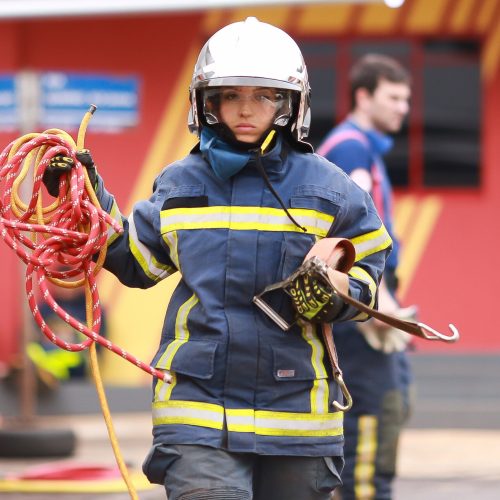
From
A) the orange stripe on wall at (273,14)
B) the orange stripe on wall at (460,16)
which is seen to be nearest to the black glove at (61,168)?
the orange stripe on wall at (273,14)

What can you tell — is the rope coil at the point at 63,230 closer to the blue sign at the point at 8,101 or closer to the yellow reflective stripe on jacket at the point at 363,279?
the yellow reflective stripe on jacket at the point at 363,279

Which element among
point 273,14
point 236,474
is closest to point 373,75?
point 236,474

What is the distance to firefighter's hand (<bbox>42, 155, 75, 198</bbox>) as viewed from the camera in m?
4.62

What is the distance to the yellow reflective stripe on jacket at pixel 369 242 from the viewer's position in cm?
477

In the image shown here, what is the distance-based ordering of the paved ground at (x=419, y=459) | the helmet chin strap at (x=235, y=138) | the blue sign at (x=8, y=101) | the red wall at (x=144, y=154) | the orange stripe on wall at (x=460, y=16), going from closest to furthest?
the helmet chin strap at (x=235, y=138) < the paved ground at (x=419, y=459) < the blue sign at (x=8, y=101) < the orange stripe on wall at (x=460, y=16) < the red wall at (x=144, y=154)

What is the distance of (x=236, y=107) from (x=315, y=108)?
33.4 ft

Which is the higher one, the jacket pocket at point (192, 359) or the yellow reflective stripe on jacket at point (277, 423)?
the jacket pocket at point (192, 359)

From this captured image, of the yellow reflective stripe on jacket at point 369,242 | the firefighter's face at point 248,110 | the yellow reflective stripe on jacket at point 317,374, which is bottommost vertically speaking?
the yellow reflective stripe on jacket at point 317,374

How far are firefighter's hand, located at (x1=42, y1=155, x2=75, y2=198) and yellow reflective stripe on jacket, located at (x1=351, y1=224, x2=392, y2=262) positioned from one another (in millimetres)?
866

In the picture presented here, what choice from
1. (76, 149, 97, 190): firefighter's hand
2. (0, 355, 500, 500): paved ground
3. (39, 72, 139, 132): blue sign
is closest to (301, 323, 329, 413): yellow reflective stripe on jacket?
(76, 149, 97, 190): firefighter's hand

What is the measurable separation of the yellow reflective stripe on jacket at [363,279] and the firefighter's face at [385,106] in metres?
2.52

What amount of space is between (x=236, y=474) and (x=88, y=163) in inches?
39.4

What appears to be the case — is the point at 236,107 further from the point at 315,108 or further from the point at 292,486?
the point at 315,108

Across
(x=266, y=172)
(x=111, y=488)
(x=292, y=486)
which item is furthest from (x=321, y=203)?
(x=111, y=488)
